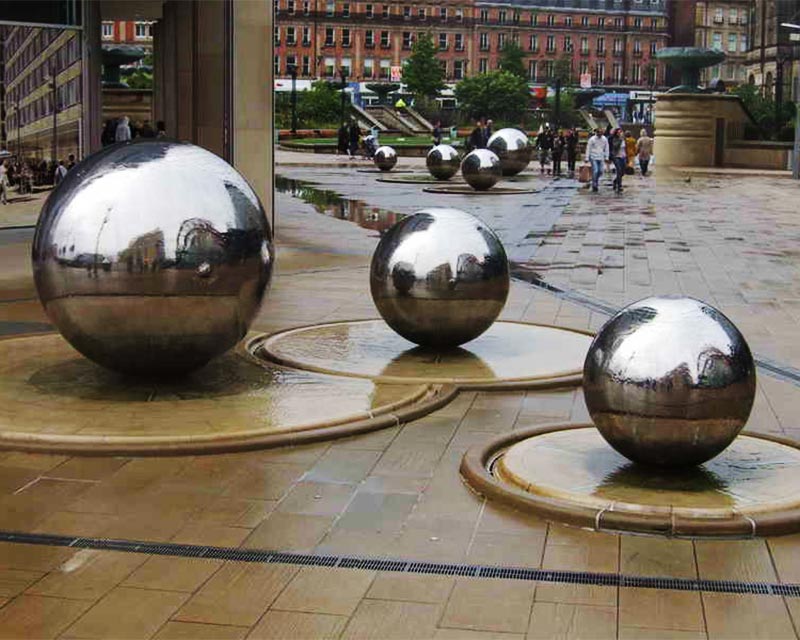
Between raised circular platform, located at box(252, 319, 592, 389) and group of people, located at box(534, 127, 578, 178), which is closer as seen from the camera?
raised circular platform, located at box(252, 319, 592, 389)

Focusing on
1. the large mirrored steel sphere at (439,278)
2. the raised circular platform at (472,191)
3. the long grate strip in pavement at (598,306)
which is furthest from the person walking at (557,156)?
the large mirrored steel sphere at (439,278)

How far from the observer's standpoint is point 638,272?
18438 millimetres

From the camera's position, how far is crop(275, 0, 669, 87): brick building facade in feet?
465

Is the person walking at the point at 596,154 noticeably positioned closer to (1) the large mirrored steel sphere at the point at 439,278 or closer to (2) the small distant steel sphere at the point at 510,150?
(2) the small distant steel sphere at the point at 510,150

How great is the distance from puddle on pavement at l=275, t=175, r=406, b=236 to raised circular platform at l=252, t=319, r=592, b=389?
9.45m

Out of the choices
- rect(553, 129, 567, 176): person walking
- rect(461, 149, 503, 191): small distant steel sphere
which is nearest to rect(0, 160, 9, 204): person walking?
rect(461, 149, 503, 191): small distant steel sphere

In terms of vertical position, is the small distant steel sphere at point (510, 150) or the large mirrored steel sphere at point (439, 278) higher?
the small distant steel sphere at point (510, 150)

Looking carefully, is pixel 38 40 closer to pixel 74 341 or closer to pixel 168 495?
pixel 74 341

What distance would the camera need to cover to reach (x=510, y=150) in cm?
4362

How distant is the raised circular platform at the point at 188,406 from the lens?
8.27 meters

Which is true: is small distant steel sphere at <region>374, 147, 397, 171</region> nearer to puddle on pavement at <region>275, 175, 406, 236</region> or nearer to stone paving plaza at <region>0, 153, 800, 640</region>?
puddle on pavement at <region>275, 175, 406, 236</region>

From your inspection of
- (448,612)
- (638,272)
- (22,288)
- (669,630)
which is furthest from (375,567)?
(638,272)

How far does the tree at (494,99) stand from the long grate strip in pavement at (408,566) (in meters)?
108

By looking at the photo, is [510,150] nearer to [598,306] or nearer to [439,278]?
[598,306]
